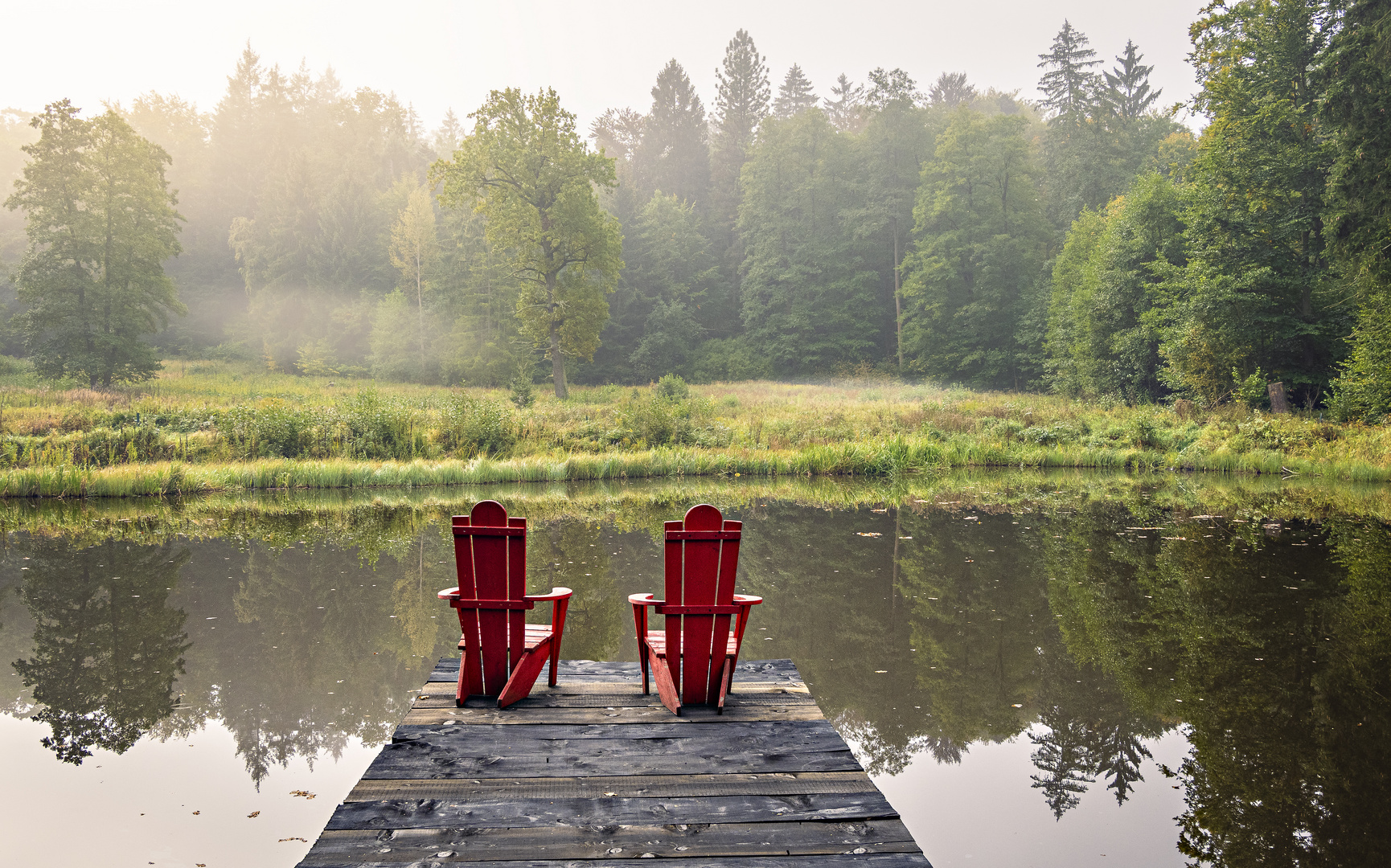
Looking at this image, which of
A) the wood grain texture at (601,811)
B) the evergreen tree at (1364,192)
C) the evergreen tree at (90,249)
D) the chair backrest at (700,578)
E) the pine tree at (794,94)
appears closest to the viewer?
the wood grain texture at (601,811)

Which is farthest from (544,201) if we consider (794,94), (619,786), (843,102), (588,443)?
(843,102)

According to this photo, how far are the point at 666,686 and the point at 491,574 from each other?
92 centimetres

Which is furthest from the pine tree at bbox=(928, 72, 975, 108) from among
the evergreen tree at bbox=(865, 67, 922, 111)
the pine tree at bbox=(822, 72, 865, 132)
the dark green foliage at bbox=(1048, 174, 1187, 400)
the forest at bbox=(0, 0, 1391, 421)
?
the dark green foliage at bbox=(1048, 174, 1187, 400)

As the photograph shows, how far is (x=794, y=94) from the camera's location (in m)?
55.4

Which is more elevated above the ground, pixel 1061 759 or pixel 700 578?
pixel 700 578

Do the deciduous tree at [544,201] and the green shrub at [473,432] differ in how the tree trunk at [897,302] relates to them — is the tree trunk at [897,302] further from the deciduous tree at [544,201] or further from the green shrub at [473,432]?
the green shrub at [473,432]

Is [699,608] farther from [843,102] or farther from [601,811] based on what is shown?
[843,102]

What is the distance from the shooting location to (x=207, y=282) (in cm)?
4603

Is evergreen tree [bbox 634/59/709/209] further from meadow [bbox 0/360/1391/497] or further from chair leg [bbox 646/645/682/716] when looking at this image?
chair leg [bbox 646/645/682/716]

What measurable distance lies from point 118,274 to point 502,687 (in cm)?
3407

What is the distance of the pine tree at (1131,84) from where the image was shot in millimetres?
42531

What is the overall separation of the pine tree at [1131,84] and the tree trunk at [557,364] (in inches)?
1350

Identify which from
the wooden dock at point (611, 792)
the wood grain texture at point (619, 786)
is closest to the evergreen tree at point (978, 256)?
the wooden dock at point (611, 792)

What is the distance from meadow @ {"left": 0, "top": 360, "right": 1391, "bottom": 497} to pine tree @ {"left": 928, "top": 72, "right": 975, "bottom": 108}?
3818 centimetres
